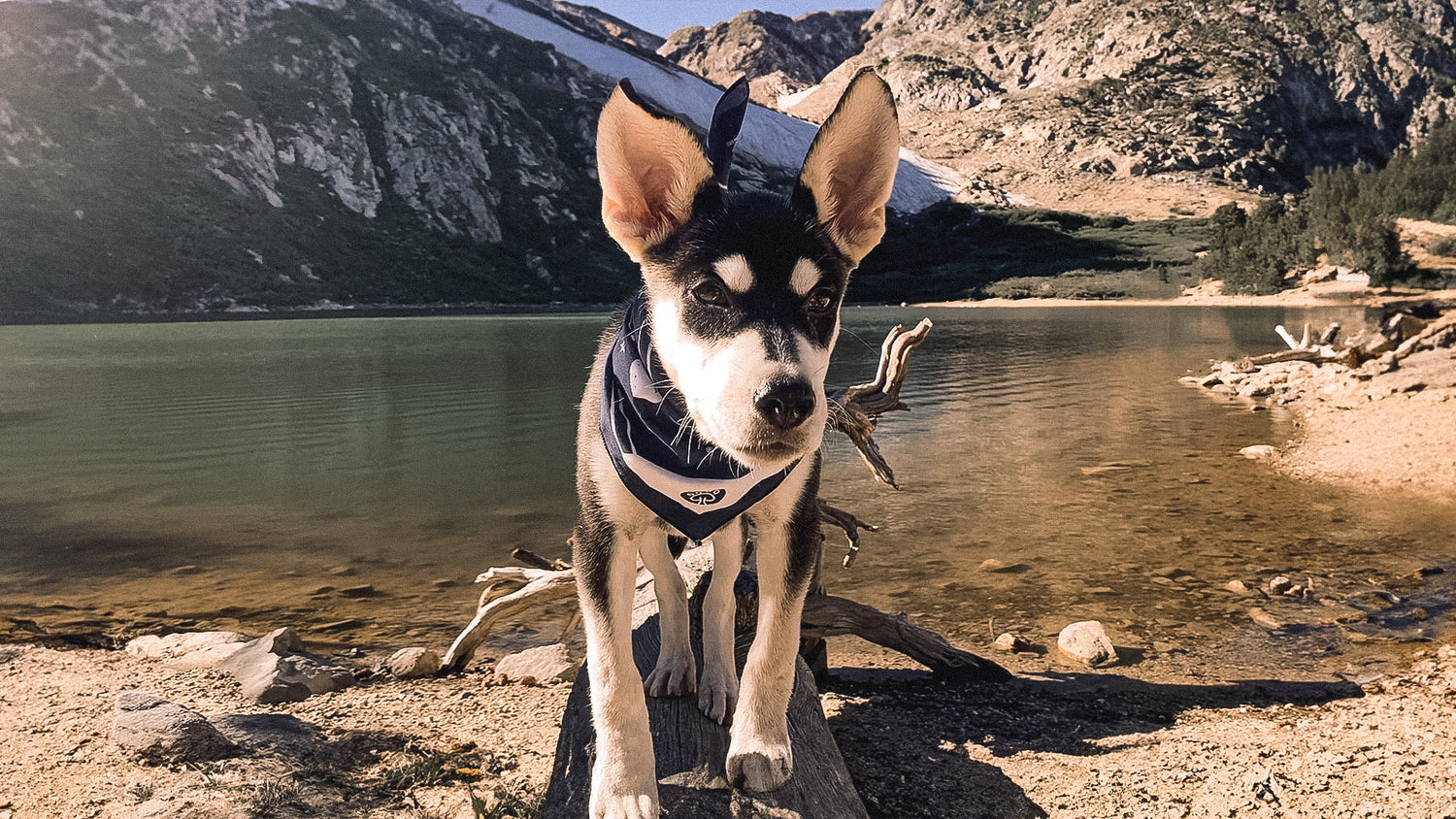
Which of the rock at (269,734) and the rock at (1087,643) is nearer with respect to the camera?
the rock at (269,734)

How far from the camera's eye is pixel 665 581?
492cm

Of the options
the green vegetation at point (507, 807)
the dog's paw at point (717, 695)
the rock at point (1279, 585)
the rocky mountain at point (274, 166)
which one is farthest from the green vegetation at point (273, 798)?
the rocky mountain at point (274, 166)

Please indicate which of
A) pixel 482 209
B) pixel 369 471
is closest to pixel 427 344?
pixel 369 471

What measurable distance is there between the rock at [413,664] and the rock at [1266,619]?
9164mm

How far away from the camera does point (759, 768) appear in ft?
13.8

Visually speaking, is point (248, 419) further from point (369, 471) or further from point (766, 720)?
point (766, 720)

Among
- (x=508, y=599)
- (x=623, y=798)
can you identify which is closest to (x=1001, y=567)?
(x=508, y=599)

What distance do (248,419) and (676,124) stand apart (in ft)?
92.9

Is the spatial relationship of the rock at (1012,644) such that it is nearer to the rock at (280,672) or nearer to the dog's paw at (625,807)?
the dog's paw at (625,807)

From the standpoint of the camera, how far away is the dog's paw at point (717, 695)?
476cm

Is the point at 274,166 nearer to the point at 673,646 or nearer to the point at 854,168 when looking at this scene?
the point at 673,646

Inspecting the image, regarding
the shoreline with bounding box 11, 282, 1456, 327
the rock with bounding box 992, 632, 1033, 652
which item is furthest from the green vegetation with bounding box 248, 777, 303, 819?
the shoreline with bounding box 11, 282, 1456, 327

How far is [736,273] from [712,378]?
482mm

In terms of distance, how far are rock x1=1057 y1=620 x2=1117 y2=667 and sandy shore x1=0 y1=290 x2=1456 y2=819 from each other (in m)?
0.26
